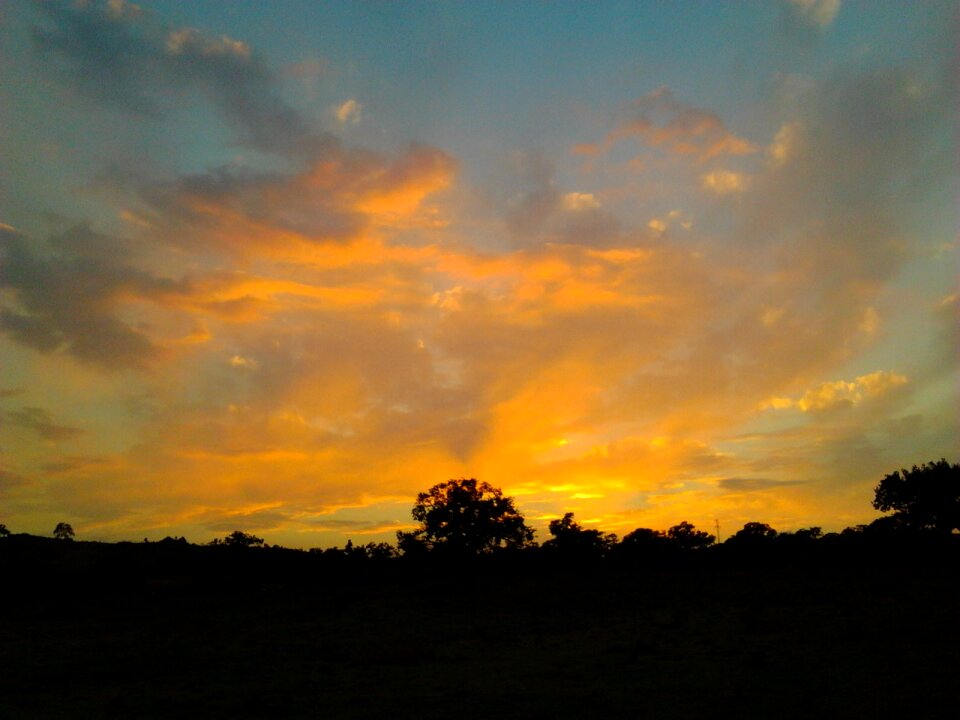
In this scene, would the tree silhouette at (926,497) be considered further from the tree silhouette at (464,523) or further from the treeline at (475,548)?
the tree silhouette at (464,523)

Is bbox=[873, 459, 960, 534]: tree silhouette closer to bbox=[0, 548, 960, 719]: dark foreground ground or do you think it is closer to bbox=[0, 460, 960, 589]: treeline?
bbox=[0, 460, 960, 589]: treeline

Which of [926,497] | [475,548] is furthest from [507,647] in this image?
[926,497]

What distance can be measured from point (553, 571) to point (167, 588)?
25361 mm

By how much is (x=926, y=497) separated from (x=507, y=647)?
76271 mm

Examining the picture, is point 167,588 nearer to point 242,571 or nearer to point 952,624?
point 242,571

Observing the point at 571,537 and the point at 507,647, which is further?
the point at 571,537

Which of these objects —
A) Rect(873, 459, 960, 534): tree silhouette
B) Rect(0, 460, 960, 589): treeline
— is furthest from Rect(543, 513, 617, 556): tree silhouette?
Rect(873, 459, 960, 534): tree silhouette

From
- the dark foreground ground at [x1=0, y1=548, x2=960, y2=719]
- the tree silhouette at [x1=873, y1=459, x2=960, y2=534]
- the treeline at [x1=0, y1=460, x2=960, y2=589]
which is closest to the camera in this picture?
the dark foreground ground at [x1=0, y1=548, x2=960, y2=719]

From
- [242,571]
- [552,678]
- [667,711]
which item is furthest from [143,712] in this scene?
[242,571]

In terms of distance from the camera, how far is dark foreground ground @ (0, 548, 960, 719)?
15.7 m

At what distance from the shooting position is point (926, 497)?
267 ft

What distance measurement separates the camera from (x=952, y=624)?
22.8 metres

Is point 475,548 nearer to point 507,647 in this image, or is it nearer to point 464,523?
point 464,523

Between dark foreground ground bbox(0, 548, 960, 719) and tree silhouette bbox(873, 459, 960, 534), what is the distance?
51190 mm
